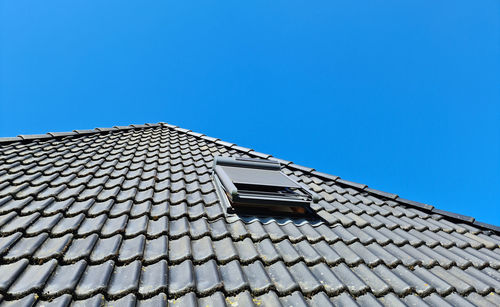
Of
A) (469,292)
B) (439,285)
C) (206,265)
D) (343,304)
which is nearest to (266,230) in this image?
(206,265)

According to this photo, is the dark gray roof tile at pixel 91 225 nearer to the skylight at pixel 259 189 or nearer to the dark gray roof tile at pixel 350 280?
the skylight at pixel 259 189

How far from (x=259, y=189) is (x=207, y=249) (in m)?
1.64

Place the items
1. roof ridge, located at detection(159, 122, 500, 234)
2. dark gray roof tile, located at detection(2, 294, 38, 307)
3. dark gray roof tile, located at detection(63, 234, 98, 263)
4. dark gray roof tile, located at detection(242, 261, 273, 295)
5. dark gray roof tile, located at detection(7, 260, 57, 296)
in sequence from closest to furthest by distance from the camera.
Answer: dark gray roof tile, located at detection(2, 294, 38, 307)
dark gray roof tile, located at detection(7, 260, 57, 296)
dark gray roof tile, located at detection(242, 261, 273, 295)
dark gray roof tile, located at detection(63, 234, 98, 263)
roof ridge, located at detection(159, 122, 500, 234)

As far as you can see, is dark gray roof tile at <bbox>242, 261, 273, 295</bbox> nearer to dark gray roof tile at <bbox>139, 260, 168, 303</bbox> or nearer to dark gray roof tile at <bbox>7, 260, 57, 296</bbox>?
dark gray roof tile at <bbox>139, 260, 168, 303</bbox>

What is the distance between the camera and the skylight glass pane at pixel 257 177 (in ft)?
12.1

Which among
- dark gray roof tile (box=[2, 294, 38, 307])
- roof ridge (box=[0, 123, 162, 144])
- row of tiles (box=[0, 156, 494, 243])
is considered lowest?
dark gray roof tile (box=[2, 294, 38, 307])

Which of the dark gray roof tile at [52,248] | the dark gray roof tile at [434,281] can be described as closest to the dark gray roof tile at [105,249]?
the dark gray roof tile at [52,248]

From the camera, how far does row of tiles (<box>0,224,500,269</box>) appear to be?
210 centimetres

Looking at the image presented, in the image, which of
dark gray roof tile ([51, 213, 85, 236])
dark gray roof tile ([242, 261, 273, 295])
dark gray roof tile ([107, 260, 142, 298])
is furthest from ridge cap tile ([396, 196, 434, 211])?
dark gray roof tile ([51, 213, 85, 236])

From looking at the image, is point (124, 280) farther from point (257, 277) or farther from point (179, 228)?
point (257, 277)

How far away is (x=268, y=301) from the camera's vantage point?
1.82 m

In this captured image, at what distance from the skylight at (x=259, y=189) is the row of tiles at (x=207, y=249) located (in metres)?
0.38

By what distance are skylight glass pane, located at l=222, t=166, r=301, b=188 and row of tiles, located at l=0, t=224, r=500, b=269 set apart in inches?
35.5

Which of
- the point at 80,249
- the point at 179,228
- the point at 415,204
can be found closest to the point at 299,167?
the point at 415,204
